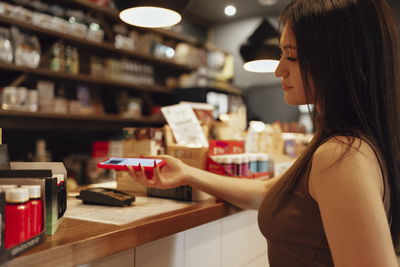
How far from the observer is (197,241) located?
1423 mm

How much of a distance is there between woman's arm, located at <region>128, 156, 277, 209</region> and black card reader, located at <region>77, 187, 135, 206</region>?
0.10 metres

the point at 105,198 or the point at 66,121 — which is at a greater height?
the point at 66,121

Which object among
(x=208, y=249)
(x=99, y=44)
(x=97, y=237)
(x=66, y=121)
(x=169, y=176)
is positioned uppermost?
(x=99, y=44)

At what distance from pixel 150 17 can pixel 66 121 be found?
2.09 meters

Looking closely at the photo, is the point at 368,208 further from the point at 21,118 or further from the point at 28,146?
the point at 28,146

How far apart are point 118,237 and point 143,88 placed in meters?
3.22

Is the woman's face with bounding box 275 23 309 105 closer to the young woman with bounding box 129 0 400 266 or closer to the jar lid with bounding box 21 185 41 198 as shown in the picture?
the young woman with bounding box 129 0 400 266

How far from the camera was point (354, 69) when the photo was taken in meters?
0.87

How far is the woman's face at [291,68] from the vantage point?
1007 millimetres

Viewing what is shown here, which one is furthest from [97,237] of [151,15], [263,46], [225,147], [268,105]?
[268,105]

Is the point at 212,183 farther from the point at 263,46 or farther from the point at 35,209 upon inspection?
the point at 263,46

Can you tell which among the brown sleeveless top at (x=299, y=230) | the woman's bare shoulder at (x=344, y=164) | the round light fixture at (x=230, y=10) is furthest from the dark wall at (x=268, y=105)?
the woman's bare shoulder at (x=344, y=164)

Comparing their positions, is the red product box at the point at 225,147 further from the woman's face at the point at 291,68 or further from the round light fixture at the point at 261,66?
the round light fixture at the point at 261,66

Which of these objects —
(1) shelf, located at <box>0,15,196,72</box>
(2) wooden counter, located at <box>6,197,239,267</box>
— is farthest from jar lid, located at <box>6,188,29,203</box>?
(1) shelf, located at <box>0,15,196,72</box>
